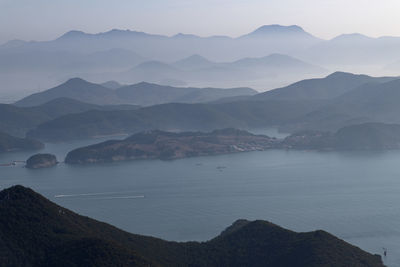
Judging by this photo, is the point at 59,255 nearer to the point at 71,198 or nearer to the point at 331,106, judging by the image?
the point at 71,198

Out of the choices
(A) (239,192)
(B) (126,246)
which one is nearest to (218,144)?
(A) (239,192)

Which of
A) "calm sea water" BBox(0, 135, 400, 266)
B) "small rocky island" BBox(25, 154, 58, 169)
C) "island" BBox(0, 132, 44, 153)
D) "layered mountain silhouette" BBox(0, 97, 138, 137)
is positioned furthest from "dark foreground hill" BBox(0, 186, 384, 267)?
"layered mountain silhouette" BBox(0, 97, 138, 137)

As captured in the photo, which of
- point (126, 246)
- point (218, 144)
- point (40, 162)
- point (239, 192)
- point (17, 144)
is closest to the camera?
point (126, 246)

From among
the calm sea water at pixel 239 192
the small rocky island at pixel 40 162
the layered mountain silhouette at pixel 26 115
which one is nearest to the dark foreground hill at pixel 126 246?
the calm sea water at pixel 239 192

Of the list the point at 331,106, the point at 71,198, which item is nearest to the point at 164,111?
the point at 331,106

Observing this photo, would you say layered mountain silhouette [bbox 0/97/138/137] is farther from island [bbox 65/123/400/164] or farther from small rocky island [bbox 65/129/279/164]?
island [bbox 65/123/400/164]

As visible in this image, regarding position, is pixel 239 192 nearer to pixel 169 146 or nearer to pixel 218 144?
pixel 169 146
